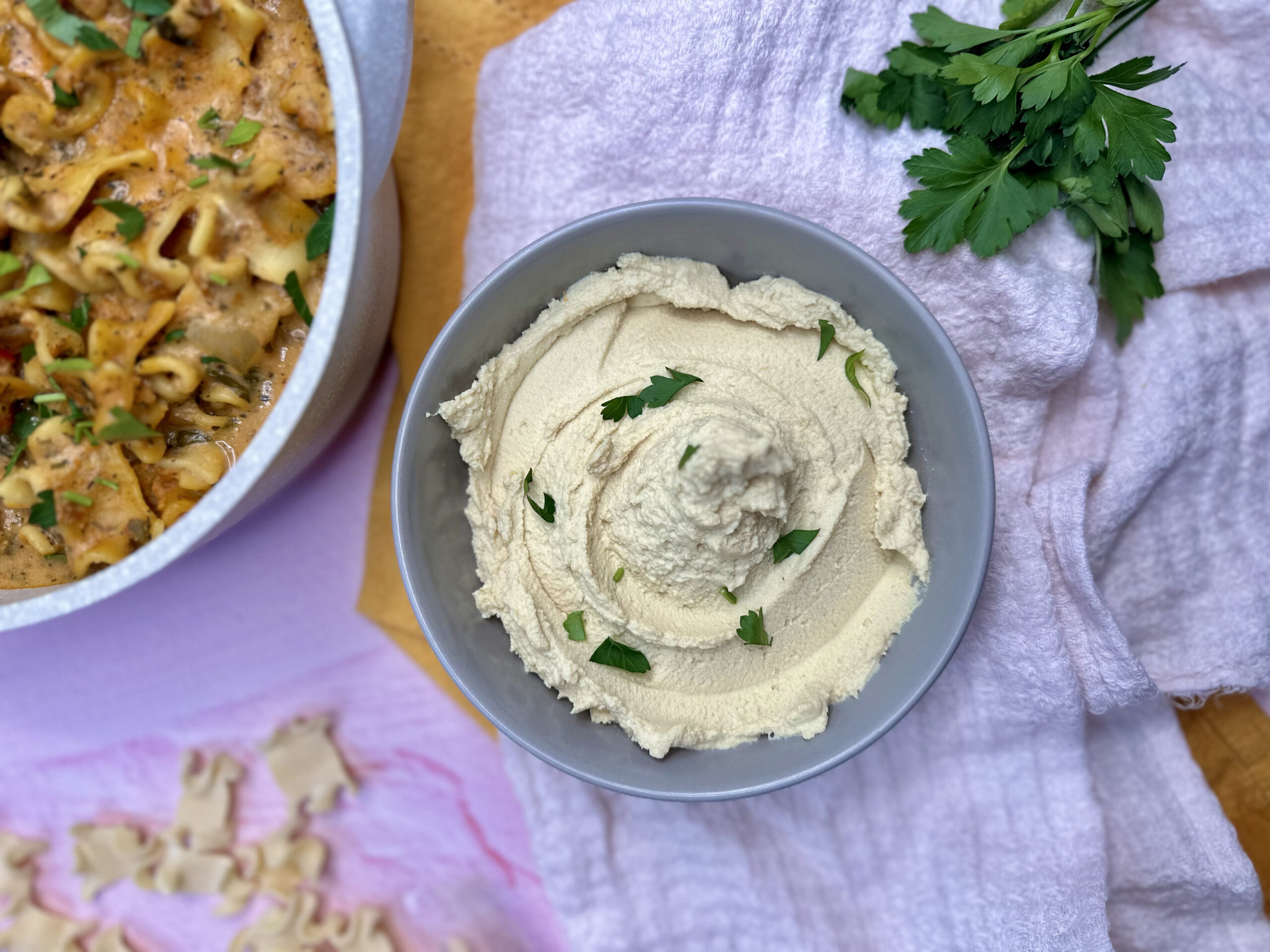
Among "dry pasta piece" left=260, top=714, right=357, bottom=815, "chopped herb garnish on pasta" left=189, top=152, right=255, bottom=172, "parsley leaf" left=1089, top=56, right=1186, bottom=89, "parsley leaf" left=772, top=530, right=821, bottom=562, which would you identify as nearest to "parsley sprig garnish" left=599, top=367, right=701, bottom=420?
"parsley leaf" left=772, top=530, right=821, bottom=562

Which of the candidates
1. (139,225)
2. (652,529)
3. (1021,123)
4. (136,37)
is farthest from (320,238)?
(1021,123)

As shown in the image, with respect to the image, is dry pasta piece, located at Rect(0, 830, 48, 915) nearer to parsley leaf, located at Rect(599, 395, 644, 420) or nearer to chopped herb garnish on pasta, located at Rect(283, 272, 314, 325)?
chopped herb garnish on pasta, located at Rect(283, 272, 314, 325)

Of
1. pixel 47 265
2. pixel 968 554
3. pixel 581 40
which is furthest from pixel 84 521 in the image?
pixel 968 554

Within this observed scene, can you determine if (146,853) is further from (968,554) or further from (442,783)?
(968,554)

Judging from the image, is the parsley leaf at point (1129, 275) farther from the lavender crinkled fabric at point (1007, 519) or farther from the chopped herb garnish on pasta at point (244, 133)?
the chopped herb garnish on pasta at point (244, 133)

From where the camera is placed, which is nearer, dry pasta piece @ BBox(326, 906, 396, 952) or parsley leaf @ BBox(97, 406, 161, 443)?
parsley leaf @ BBox(97, 406, 161, 443)

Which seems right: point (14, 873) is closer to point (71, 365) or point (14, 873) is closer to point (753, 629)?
point (71, 365)
